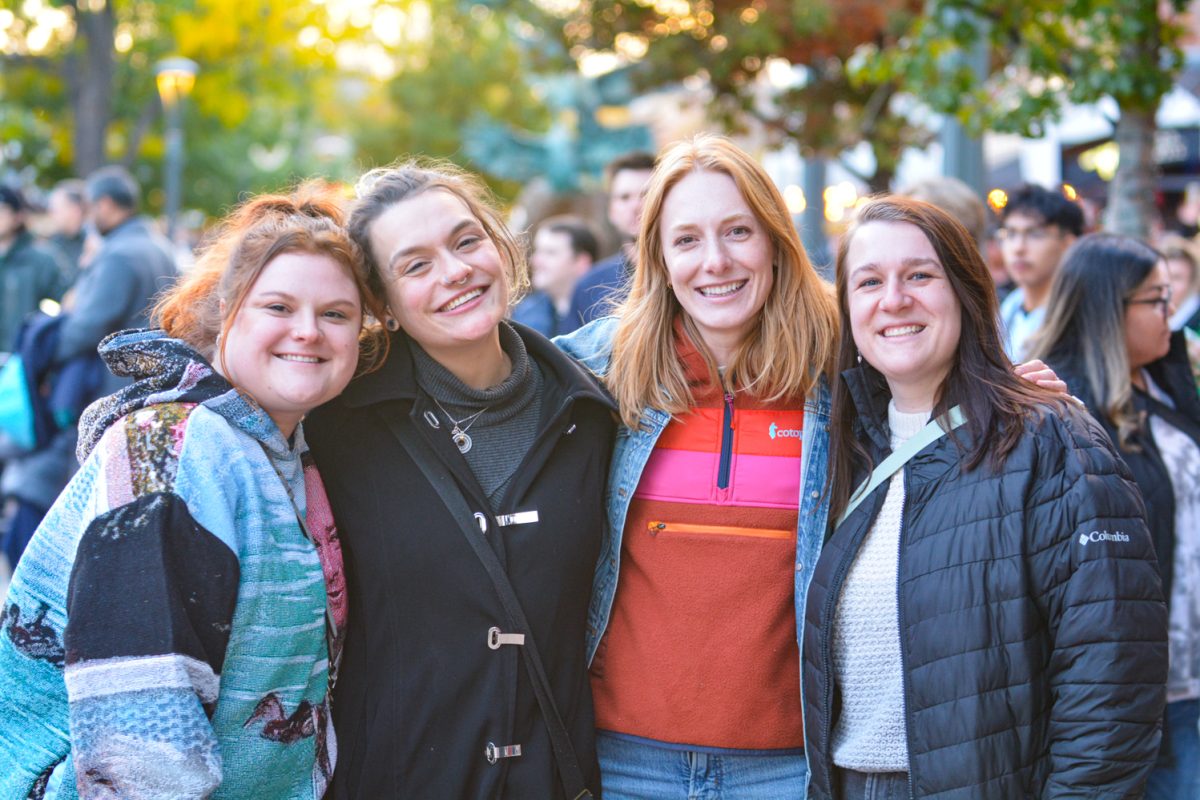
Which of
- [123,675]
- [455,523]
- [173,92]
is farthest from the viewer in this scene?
[173,92]

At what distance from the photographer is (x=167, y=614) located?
7.31 feet

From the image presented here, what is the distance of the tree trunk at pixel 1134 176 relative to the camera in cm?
586

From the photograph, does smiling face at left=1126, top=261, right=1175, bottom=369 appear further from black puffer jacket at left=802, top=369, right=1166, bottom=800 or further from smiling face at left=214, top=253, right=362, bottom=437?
smiling face at left=214, top=253, right=362, bottom=437

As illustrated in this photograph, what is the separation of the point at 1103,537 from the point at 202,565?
1.78 m

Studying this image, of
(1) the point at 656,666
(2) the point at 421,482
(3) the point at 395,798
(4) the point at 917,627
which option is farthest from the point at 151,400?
(4) the point at 917,627

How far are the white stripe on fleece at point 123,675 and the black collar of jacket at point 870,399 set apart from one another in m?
1.63

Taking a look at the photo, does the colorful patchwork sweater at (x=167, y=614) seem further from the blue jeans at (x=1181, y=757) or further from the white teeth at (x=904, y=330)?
the blue jeans at (x=1181, y=757)

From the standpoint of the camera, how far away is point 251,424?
98.8 inches

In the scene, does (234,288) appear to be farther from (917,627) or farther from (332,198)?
(917,627)

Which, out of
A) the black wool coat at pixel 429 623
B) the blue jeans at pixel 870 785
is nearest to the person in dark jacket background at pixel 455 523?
the black wool coat at pixel 429 623

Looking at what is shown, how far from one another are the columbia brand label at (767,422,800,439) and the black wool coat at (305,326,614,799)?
2.01 ft

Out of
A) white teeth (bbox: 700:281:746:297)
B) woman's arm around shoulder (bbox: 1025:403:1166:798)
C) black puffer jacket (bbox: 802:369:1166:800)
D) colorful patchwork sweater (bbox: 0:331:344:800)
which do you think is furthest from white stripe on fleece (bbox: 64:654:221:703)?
woman's arm around shoulder (bbox: 1025:403:1166:798)

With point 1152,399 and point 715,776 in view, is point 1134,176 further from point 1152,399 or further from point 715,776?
point 715,776

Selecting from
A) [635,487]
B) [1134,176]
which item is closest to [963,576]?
[635,487]
